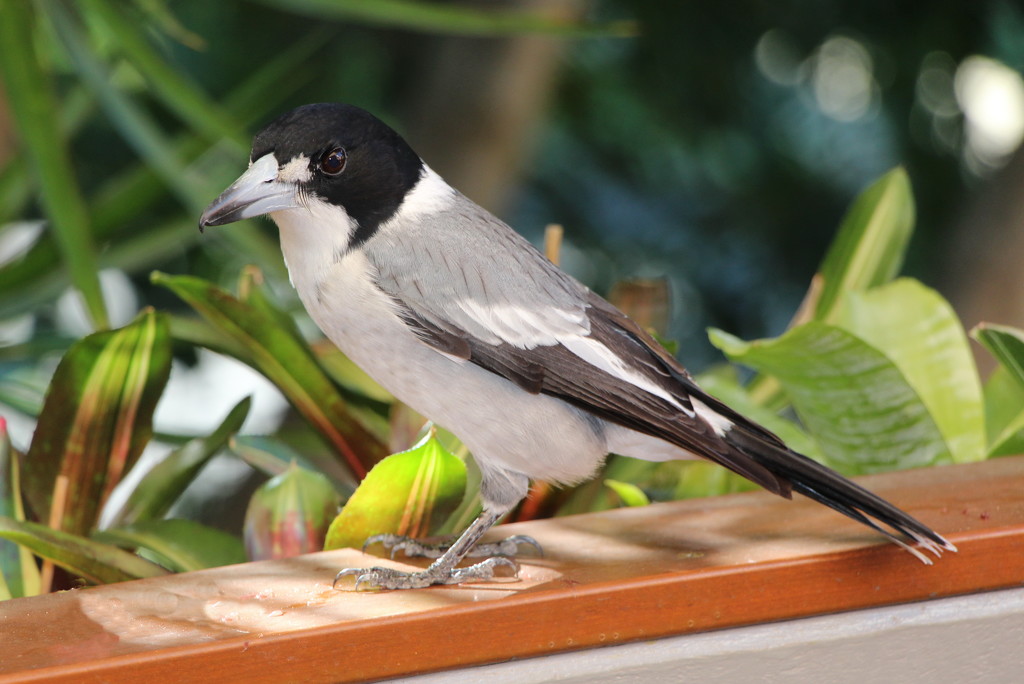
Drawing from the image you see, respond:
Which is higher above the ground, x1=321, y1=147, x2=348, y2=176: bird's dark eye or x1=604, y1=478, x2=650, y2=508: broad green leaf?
x1=321, y1=147, x2=348, y2=176: bird's dark eye

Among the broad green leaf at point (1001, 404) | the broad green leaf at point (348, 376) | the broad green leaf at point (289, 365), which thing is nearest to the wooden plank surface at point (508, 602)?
the broad green leaf at point (289, 365)

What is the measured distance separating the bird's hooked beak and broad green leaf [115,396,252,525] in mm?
351

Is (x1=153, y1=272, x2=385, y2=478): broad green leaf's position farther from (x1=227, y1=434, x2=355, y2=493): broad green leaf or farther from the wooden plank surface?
the wooden plank surface

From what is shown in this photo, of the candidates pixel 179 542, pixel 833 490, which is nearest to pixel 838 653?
pixel 833 490

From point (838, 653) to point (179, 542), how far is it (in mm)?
745

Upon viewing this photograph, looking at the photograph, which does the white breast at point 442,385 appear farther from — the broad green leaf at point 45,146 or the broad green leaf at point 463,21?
the broad green leaf at point 463,21

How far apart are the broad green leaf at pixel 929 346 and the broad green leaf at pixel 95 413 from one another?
0.94 metres

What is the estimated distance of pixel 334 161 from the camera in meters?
1.15

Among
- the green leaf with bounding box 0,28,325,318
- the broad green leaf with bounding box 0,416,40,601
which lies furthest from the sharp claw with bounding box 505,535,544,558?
the green leaf with bounding box 0,28,325,318

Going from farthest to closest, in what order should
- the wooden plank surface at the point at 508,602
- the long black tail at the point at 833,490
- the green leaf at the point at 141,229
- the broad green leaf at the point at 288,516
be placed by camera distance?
the green leaf at the point at 141,229 → the broad green leaf at the point at 288,516 → the long black tail at the point at 833,490 → the wooden plank surface at the point at 508,602

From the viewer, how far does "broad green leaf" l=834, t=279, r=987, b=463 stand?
1515 mm

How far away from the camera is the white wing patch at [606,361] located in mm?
1135

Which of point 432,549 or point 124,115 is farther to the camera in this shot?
point 124,115

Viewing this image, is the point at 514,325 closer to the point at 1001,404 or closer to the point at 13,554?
the point at 13,554
